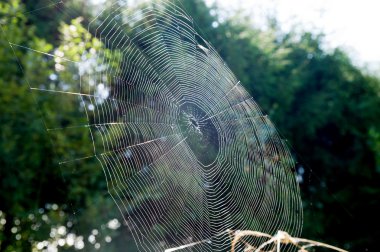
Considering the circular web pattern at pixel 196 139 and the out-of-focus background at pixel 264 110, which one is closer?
the circular web pattern at pixel 196 139

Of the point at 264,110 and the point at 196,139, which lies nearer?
the point at 196,139

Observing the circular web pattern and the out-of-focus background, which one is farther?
the out-of-focus background

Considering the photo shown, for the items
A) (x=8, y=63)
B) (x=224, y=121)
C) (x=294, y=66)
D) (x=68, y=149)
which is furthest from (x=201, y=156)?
(x=294, y=66)

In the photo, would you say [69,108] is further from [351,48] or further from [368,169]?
[351,48]

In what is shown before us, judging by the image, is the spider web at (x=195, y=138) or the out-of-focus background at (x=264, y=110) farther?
the out-of-focus background at (x=264, y=110)

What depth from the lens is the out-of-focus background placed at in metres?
9.55

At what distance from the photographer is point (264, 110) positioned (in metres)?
11.8

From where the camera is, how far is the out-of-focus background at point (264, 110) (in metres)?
9.55

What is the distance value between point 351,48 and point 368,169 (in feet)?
13.8

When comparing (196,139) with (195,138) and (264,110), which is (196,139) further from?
(264,110)

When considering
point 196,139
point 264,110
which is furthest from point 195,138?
point 264,110

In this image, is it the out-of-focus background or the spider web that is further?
the out-of-focus background

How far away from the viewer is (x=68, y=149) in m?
9.56

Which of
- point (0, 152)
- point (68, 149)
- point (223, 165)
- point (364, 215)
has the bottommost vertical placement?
point (0, 152)
